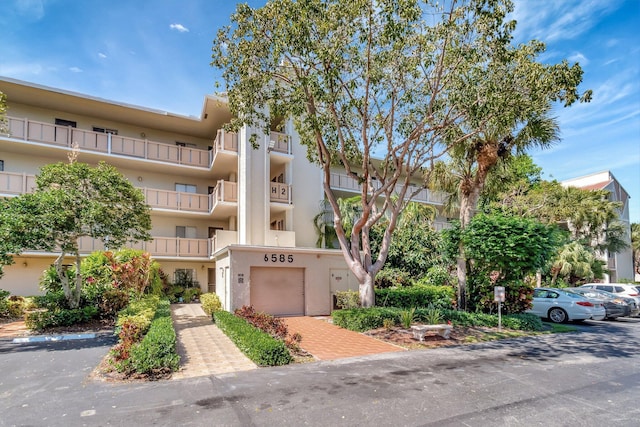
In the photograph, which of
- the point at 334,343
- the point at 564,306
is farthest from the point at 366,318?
the point at 564,306

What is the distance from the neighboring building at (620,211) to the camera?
35.4m

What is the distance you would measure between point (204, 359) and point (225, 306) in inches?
287

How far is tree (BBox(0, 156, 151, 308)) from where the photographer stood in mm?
11289

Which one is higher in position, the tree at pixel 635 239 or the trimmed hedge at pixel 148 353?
the tree at pixel 635 239

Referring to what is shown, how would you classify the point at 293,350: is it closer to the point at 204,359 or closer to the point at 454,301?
the point at 204,359

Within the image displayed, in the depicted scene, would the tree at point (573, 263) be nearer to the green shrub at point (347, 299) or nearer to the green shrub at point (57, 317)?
the green shrub at point (347, 299)

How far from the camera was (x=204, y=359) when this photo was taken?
9.04m

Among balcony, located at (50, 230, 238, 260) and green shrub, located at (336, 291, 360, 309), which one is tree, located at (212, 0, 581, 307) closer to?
green shrub, located at (336, 291, 360, 309)

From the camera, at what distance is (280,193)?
20.6m

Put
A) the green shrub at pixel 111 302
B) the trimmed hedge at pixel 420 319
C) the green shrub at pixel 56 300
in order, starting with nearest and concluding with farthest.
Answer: the trimmed hedge at pixel 420 319 < the green shrub at pixel 56 300 < the green shrub at pixel 111 302

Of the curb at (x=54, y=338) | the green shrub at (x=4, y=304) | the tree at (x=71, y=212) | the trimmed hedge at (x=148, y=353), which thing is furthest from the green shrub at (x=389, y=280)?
the green shrub at (x=4, y=304)

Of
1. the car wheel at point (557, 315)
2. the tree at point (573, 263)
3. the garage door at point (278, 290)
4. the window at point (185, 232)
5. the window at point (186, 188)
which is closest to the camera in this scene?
the car wheel at point (557, 315)

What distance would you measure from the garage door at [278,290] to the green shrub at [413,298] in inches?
143

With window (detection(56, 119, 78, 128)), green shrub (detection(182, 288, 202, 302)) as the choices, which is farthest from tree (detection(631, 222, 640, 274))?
window (detection(56, 119, 78, 128))
